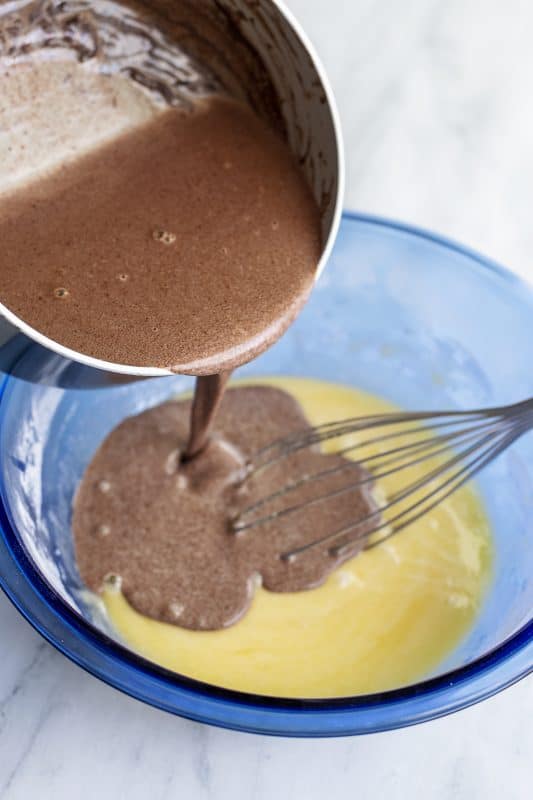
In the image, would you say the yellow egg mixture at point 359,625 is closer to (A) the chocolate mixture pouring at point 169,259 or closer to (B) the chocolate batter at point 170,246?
(A) the chocolate mixture pouring at point 169,259

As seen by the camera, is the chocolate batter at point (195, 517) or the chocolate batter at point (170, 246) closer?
the chocolate batter at point (170, 246)

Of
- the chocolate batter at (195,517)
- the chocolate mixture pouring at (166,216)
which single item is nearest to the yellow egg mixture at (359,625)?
the chocolate batter at (195,517)

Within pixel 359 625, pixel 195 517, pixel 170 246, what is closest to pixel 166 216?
pixel 170 246

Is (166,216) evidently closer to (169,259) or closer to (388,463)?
(169,259)

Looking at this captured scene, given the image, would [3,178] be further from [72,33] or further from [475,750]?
[475,750]

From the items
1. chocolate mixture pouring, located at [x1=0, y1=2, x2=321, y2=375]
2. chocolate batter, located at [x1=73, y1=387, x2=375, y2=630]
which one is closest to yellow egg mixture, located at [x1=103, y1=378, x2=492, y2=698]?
chocolate batter, located at [x1=73, y1=387, x2=375, y2=630]

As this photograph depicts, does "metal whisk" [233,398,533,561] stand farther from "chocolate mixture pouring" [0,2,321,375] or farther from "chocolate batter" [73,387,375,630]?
"chocolate mixture pouring" [0,2,321,375]

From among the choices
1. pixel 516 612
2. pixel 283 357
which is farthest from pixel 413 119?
pixel 516 612
